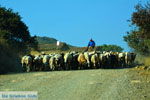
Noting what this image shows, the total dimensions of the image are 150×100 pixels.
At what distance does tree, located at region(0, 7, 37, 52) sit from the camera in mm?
Result: 55572

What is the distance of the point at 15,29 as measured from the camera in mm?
56844

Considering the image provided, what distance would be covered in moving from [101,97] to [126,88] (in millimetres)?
2924

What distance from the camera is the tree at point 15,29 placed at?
182 ft

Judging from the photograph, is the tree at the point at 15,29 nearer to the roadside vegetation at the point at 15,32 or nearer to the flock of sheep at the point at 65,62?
the roadside vegetation at the point at 15,32

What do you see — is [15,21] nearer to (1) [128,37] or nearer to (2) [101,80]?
(1) [128,37]

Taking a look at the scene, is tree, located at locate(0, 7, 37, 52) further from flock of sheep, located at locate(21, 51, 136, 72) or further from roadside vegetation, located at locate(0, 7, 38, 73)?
flock of sheep, located at locate(21, 51, 136, 72)

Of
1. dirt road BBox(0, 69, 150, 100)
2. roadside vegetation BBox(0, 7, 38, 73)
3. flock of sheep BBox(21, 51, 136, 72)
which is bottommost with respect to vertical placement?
dirt road BBox(0, 69, 150, 100)

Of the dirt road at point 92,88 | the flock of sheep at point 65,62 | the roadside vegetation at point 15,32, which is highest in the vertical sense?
the roadside vegetation at point 15,32

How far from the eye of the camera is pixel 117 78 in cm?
2431

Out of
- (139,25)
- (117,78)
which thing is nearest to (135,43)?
(139,25)

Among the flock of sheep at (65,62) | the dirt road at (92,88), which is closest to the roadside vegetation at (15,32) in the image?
the flock of sheep at (65,62)

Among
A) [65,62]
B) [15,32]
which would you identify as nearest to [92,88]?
[65,62]

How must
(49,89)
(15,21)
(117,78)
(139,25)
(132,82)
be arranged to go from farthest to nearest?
(15,21)
(139,25)
(117,78)
(132,82)
(49,89)

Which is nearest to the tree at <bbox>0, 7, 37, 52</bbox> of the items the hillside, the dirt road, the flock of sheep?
the hillside
